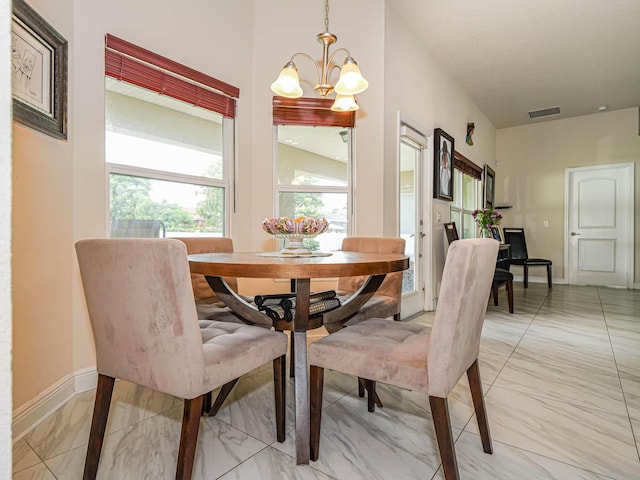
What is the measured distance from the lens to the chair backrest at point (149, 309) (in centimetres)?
100

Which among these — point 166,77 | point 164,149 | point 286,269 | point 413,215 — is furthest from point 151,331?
point 413,215

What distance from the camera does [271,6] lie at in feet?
9.52

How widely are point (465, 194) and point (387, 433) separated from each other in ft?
14.7

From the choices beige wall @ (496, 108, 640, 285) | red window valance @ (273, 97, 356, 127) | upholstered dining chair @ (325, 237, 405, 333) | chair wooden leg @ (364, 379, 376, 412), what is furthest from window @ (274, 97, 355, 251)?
beige wall @ (496, 108, 640, 285)

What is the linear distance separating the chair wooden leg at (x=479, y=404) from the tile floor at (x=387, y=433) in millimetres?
58

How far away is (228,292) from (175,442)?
651 mm

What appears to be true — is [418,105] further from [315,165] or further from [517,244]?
[517,244]

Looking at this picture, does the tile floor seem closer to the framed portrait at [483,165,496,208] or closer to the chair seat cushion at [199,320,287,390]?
the chair seat cushion at [199,320,287,390]

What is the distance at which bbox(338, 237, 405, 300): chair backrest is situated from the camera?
6.93ft

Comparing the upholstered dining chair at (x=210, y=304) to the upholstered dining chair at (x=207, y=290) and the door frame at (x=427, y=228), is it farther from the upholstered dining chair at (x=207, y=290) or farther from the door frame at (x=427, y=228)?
the door frame at (x=427, y=228)

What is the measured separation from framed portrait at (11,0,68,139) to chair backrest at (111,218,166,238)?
556mm

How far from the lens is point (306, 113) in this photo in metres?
2.93

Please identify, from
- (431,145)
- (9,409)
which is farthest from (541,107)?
(9,409)

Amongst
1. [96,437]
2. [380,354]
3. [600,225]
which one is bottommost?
[96,437]
